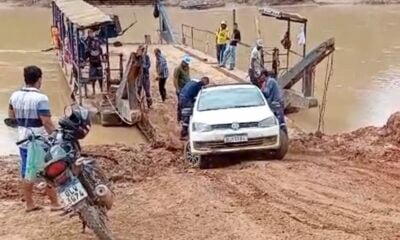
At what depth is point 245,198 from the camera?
9461mm

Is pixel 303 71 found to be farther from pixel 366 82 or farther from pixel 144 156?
pixel 144 156

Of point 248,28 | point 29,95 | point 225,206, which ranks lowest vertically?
point 248,28

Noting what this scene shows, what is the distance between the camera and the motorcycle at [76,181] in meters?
7.21

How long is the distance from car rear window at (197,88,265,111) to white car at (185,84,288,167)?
3 centimetres

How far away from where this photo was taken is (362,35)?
1783 inches

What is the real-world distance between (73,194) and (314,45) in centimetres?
3447

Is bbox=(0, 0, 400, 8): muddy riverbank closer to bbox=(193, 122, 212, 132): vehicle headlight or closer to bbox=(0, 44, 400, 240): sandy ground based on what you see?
bbox=(0, 44, 400, 240): sandy ground

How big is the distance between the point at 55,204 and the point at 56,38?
73.2 ft

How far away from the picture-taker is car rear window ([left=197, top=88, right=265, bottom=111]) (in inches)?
531

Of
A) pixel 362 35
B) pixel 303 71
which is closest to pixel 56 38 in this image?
pixel 303 71

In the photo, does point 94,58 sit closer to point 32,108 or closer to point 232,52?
point 232,52

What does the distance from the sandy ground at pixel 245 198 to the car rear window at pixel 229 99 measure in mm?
880

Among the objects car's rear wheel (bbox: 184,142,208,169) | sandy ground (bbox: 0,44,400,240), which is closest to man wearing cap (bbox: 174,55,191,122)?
sandy ground (bbox: 0,44,400,240)

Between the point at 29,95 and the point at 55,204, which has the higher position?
the point at 29,95
